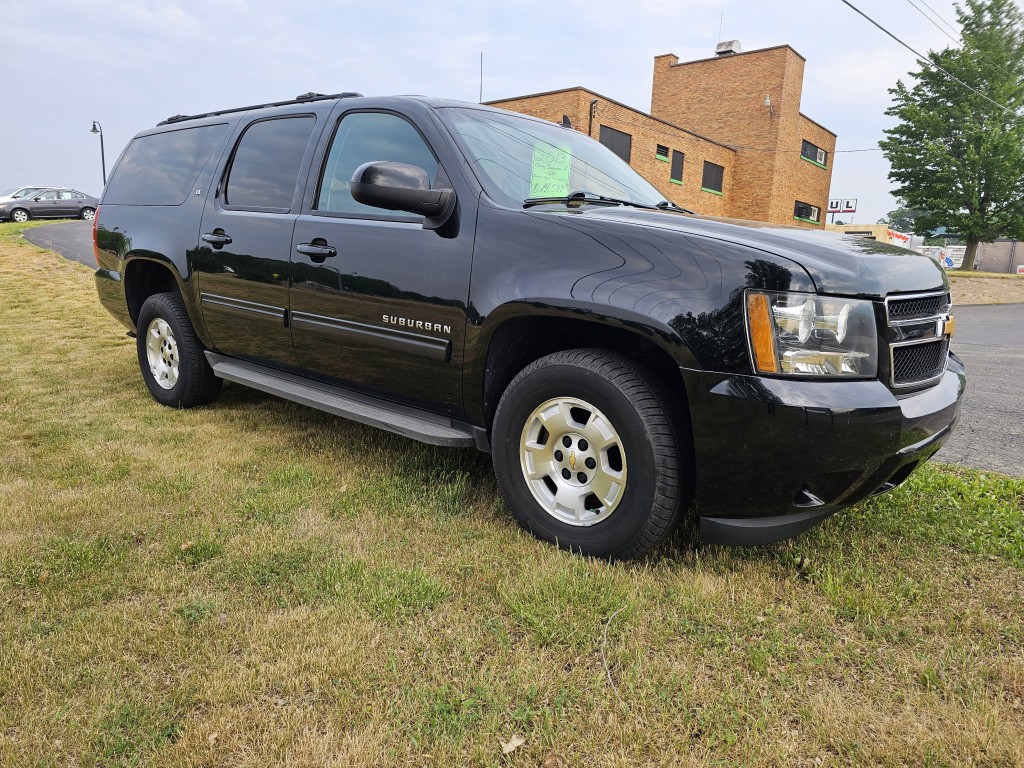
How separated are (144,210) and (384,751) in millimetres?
4350

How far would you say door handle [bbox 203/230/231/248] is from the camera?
4191mm

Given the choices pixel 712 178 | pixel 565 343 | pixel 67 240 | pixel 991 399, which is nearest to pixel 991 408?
pixel 991 399

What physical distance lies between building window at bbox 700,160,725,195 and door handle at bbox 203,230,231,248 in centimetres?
2992

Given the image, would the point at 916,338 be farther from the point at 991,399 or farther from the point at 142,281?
the point at 142,281

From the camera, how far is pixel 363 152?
12.0ft

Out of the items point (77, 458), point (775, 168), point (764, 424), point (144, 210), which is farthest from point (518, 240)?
point (775, 168)

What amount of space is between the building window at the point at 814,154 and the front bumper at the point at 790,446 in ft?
119

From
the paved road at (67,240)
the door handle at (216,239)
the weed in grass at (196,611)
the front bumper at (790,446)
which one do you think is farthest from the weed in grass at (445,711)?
the paved road at (67,240)

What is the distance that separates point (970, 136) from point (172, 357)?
38.8 m

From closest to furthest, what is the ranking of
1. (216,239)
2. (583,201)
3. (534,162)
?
(583,201) < (534,162) < (216,239)

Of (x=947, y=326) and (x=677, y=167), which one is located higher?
(x=677, y=167)

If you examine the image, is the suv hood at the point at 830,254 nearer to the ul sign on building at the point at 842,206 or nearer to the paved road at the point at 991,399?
the paved road at the point at 991,399

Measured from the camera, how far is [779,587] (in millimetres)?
2611

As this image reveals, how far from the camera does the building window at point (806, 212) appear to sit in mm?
35134
